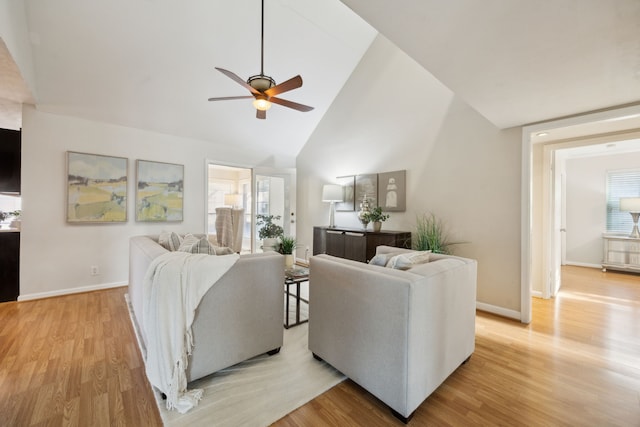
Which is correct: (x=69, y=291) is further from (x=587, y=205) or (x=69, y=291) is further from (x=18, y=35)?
(x=587, y=205)

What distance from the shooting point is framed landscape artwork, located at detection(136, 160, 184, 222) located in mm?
4023

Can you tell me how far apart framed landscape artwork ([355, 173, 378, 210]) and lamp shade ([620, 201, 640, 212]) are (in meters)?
4.61

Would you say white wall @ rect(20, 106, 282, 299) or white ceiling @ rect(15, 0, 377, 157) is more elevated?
white ceiling @ rect(15, 0, 377, 157)

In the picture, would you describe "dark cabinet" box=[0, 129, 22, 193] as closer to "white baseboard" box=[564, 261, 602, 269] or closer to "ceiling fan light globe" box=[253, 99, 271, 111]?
"ceiling fan light globe" box=[253, 99, 271, 111]

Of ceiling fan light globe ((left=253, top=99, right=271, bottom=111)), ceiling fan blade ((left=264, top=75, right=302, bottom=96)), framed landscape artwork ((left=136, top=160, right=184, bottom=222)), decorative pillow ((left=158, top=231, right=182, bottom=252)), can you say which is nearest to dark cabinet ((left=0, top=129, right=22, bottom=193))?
framed landscape artwork ((left=136, top=160, right=184, bottom=222))

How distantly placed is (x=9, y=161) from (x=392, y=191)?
528cm

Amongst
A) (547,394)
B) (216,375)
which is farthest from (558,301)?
(216,375)

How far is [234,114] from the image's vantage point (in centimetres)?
438

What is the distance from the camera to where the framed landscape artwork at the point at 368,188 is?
14.2 feet

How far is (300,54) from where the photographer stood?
373 cm

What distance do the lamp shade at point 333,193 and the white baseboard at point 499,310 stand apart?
2666mm

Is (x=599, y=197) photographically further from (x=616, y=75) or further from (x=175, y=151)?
(x=175, y=151)

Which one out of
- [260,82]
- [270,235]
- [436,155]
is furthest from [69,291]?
[436,155]

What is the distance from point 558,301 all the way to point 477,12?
12.6ft
